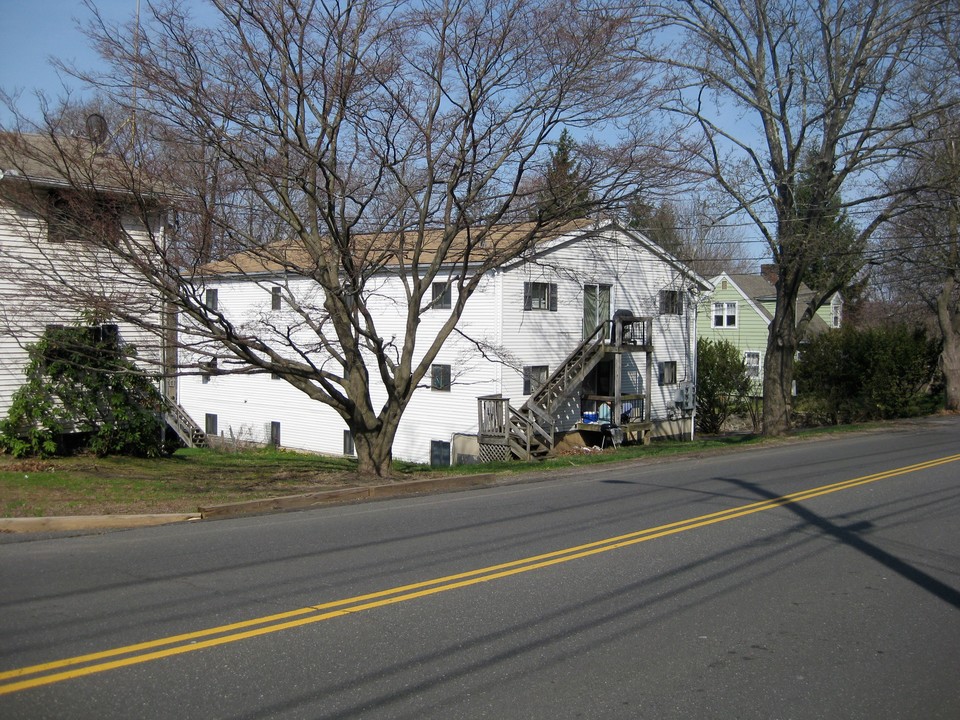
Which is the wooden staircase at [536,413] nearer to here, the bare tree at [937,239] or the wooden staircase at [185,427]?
the wooden staircase at [185,427]

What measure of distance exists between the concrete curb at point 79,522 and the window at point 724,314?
148ft

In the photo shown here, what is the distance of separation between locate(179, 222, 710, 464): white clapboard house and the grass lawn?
8125 mm

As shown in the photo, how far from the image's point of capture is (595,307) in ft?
109

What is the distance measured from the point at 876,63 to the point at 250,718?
24725 millimetres

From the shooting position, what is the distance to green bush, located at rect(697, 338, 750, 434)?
4150 centimetres

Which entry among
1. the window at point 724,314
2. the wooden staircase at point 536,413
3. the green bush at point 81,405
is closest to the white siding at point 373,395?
the wooden staircase at point 536,413

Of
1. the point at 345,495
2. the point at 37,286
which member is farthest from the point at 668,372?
the point at 37,286

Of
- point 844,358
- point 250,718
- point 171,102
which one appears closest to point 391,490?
point 171,102

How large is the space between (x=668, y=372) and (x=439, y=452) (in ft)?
38.9

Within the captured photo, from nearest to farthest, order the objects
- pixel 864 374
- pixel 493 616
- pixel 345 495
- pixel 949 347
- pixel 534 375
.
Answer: pixel 493 616
pixel 345 495
pixel 534 375
pixel 864 374
pixel 949 347

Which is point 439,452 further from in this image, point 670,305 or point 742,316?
point 742,316

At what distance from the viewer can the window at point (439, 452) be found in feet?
99.8

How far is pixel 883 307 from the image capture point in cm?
6700

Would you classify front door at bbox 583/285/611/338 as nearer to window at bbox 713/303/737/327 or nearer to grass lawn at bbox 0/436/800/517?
grass lawn at bbox 0/436/800/517
